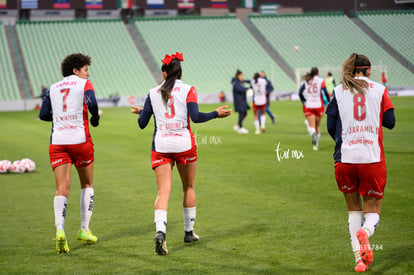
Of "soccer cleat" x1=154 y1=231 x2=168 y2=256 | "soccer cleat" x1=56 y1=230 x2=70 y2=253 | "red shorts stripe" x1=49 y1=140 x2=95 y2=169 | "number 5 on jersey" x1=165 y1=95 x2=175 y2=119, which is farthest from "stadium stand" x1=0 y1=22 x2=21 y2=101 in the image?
"soccer cleat" x1=154 y1=231 x2=168 y2=256

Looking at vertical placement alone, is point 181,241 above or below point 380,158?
below

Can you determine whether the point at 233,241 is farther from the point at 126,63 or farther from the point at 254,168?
the point at 126,63

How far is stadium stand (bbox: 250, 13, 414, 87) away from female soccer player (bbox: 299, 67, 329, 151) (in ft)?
110

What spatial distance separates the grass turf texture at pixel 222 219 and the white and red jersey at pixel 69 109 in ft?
4.15

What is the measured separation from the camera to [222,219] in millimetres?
8844

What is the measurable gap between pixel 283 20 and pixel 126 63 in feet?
52.3

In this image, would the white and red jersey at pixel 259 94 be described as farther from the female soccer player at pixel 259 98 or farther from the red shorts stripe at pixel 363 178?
the red shorts stripe at pixel 363 178

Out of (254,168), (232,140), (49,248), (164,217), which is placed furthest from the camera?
(232,140)

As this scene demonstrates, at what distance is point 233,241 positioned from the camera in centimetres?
752

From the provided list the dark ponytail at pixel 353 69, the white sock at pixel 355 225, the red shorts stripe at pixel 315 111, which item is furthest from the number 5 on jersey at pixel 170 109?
the red shorts stripe at pixel 315 111

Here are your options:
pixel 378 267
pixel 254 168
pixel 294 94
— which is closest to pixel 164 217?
pixel 378 267

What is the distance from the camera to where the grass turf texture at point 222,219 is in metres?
6.57

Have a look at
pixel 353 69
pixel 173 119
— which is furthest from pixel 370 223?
pixel 173 119

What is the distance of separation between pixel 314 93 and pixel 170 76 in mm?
10961
